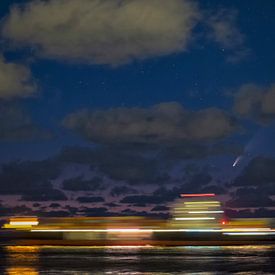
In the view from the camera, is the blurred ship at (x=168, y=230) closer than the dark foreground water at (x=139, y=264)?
No

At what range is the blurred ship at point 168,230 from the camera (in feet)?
360

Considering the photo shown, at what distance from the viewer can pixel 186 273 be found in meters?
33.5

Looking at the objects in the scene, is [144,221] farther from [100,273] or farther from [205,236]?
[100,273]

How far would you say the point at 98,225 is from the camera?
115 meters

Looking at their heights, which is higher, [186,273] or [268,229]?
[268,229]

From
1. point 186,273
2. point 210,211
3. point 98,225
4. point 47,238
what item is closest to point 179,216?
point 210,211

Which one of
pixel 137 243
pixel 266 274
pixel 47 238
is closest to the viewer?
pixel 266 274

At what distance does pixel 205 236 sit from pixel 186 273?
78.1 m

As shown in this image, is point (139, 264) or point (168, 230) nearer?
point (139, 264)

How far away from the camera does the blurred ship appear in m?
110

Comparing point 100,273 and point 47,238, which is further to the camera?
point 47,238

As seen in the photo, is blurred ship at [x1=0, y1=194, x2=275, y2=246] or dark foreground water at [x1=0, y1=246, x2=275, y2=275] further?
blurred ship at [x1=0, y1=194, x2=275, y2=246]

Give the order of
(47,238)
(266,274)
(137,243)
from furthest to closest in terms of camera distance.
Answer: (47,238), (137,243), (266,274)

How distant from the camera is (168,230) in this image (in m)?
112
